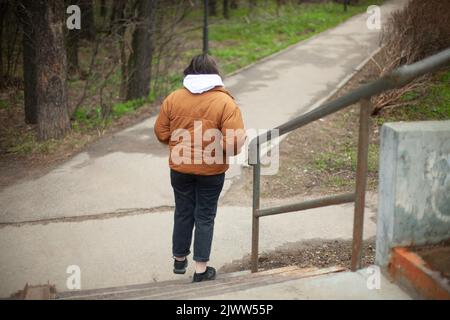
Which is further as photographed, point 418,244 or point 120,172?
point 120,172

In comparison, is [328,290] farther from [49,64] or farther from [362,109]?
[49,64]

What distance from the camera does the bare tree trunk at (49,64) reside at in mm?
8070

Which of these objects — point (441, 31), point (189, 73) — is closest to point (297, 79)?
point (441, 31)

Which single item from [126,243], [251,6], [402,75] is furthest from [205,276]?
[251,6]

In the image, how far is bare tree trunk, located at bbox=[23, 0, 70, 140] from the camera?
8.07 metres

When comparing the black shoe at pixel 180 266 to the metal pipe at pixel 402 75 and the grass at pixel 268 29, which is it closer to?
the metal pipe at pixel 402 75

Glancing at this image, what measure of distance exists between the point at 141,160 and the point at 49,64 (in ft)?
7.56

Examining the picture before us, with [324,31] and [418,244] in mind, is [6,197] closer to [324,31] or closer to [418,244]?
[418,244]

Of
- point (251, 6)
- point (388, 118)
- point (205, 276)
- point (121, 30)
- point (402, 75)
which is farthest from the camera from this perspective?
point (251, 6)

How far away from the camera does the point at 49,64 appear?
8305 millimetres

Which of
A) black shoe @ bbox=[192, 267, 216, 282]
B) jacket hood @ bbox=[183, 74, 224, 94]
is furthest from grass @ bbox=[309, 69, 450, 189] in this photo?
jacket hood @ bbox=[183, 74, 224, 94]

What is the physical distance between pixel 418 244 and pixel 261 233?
2.75 metres

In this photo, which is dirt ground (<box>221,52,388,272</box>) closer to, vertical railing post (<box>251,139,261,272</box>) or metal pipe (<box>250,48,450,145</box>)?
vertical railing post (<box>251,139,261,272</box>)

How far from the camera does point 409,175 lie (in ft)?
8.48
